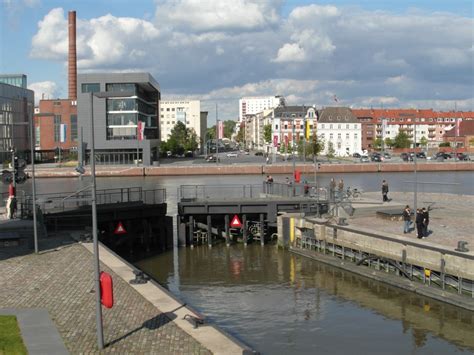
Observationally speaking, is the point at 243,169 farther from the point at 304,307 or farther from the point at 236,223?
the point at 304,307

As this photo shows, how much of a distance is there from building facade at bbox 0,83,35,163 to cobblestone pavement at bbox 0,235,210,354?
98.2 m

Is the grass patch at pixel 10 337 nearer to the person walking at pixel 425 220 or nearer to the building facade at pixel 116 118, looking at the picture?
the person walking at pixel 425 220

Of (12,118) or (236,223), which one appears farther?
(12,118)

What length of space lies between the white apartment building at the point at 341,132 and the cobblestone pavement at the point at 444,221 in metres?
124

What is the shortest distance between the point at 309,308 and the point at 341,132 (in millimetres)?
150604

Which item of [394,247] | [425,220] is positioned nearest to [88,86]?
[425,220]

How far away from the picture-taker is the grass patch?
53.8 feet

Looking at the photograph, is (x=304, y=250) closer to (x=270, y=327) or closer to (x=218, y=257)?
(x=218, y=257)

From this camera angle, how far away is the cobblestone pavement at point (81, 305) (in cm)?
1733

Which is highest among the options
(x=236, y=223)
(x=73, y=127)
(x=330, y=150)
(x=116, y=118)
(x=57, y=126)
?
(x=116, y=118)

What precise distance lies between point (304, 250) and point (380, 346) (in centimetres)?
1666

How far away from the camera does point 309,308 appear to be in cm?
2744

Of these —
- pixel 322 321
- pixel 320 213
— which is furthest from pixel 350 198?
pixel 322 321

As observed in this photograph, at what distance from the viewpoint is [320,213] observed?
42406mm
